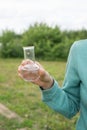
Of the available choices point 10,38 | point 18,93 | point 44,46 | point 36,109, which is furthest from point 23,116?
point 10,38

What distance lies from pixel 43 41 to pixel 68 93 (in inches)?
889

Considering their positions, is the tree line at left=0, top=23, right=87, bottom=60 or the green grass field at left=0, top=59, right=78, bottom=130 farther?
the tree line at left=0, top=23, right=87, bottom=60

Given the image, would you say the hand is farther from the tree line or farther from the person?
the tree line

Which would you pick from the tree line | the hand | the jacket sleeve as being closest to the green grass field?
the jacket sleeve

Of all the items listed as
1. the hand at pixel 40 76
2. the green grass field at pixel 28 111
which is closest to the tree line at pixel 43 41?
the green grass field at pixel 28 111

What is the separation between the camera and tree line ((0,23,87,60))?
24.6 meters

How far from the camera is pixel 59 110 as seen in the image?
2338mm

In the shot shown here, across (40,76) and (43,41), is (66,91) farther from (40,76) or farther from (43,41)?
(43,41)

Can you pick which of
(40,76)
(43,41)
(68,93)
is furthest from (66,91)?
(43,41)

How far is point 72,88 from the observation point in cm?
236

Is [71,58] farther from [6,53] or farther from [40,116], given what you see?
[6,53]

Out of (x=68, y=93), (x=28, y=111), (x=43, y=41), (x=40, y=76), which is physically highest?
(x=40, y=76)

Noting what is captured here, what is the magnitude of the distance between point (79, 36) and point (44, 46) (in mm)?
2470

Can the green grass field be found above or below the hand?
below
